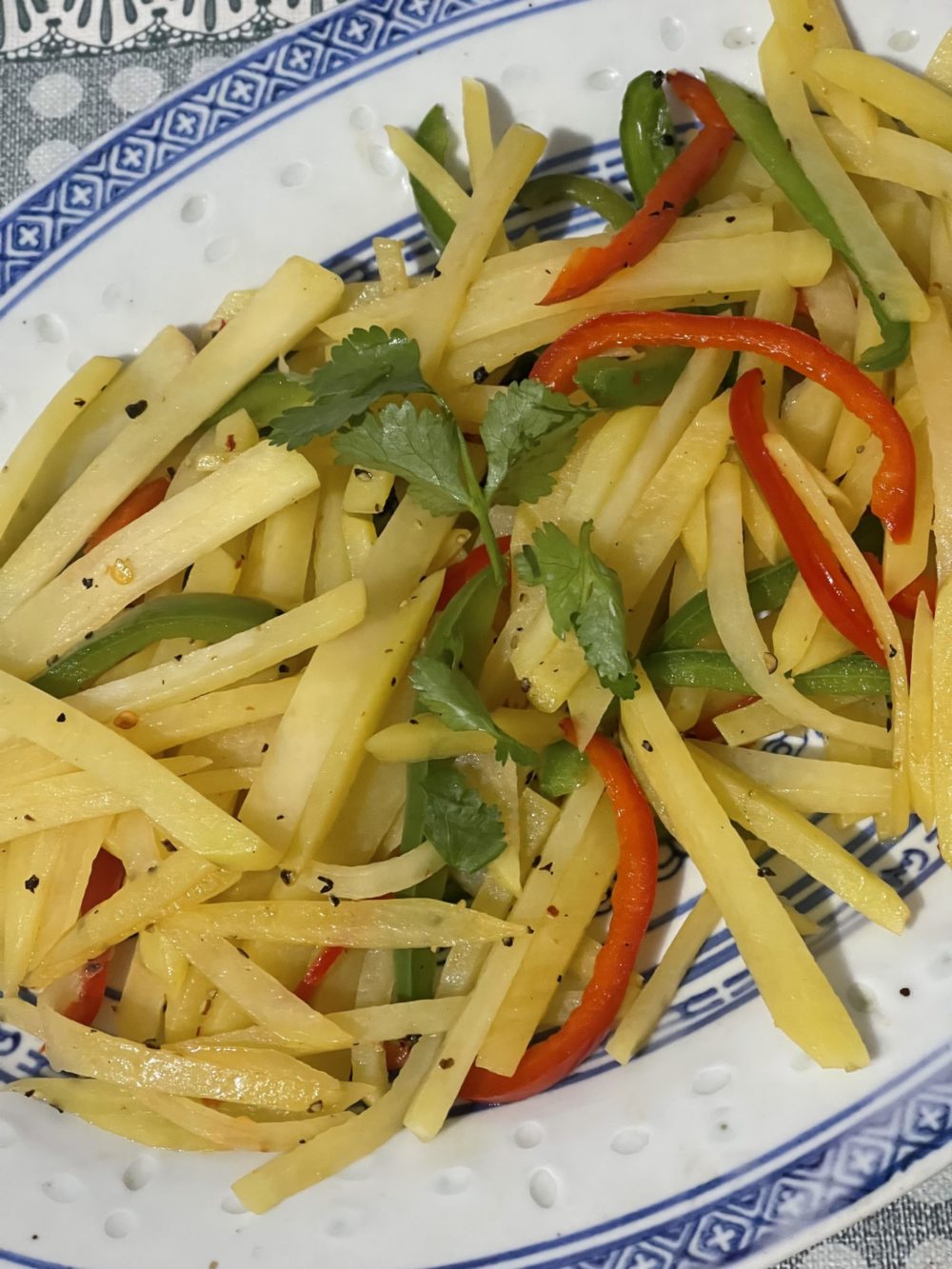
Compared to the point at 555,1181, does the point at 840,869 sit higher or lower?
higher

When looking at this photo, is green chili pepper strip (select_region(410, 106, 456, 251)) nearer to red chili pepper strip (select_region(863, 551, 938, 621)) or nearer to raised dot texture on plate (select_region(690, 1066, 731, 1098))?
red chili pepper strip (select_region(863, 551, 938, 621))

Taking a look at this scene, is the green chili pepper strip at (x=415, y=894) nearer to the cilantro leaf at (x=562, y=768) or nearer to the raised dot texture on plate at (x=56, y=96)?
the cilantro leaf at (x=562, y=768)

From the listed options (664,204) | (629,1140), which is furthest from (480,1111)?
(664,204)

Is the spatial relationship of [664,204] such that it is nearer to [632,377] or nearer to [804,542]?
[632,377]

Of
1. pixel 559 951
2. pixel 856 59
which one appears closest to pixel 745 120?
pixel 856 59

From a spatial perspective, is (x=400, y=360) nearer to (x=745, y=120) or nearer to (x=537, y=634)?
(x=537, y=634)

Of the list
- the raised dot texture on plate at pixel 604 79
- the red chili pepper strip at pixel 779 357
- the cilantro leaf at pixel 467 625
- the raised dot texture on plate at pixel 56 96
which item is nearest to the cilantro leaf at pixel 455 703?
the cilantro leaf at pixel 467 625
